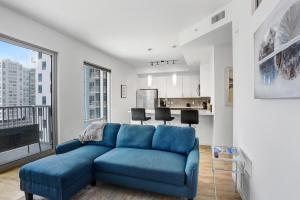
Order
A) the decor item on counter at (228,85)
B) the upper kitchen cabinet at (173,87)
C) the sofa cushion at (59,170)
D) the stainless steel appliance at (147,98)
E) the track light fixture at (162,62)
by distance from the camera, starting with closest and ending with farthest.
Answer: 1. the sofa cushion at (59,170)
2. the decor item on counter at (228,85)
3. the track light fixture at (162,62)
4. the upper kitchen cabinet at (173,87)
5. the stainless steel appliance at (147,98)

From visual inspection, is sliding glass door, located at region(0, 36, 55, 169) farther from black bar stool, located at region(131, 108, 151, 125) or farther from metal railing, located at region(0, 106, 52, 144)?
black bar stool, located at region(131, 108, 151, 125)

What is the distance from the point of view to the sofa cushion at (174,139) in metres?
2.48

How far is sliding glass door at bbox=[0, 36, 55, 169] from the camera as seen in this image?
3094 millimetres

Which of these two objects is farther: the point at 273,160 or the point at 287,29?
the point at 273,160

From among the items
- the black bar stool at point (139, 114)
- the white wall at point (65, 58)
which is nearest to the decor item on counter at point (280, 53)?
the black bar stool at point (139, 114)

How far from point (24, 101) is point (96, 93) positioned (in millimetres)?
2274

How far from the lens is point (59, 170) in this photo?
1873 mm

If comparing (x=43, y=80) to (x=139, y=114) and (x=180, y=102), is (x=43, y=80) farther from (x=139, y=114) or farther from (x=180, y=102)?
(x=180, y=102)

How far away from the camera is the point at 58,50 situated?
373 cm

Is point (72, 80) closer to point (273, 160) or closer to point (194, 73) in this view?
point (273, 160)

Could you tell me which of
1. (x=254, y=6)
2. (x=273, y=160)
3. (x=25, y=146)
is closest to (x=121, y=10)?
(x=254, y=6)

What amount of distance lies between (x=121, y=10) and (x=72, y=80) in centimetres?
214

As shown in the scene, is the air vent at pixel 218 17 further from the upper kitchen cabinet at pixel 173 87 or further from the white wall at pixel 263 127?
the upper kitchen cabinet at pixel 173 87

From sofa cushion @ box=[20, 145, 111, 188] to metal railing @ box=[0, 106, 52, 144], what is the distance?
6.15ft
